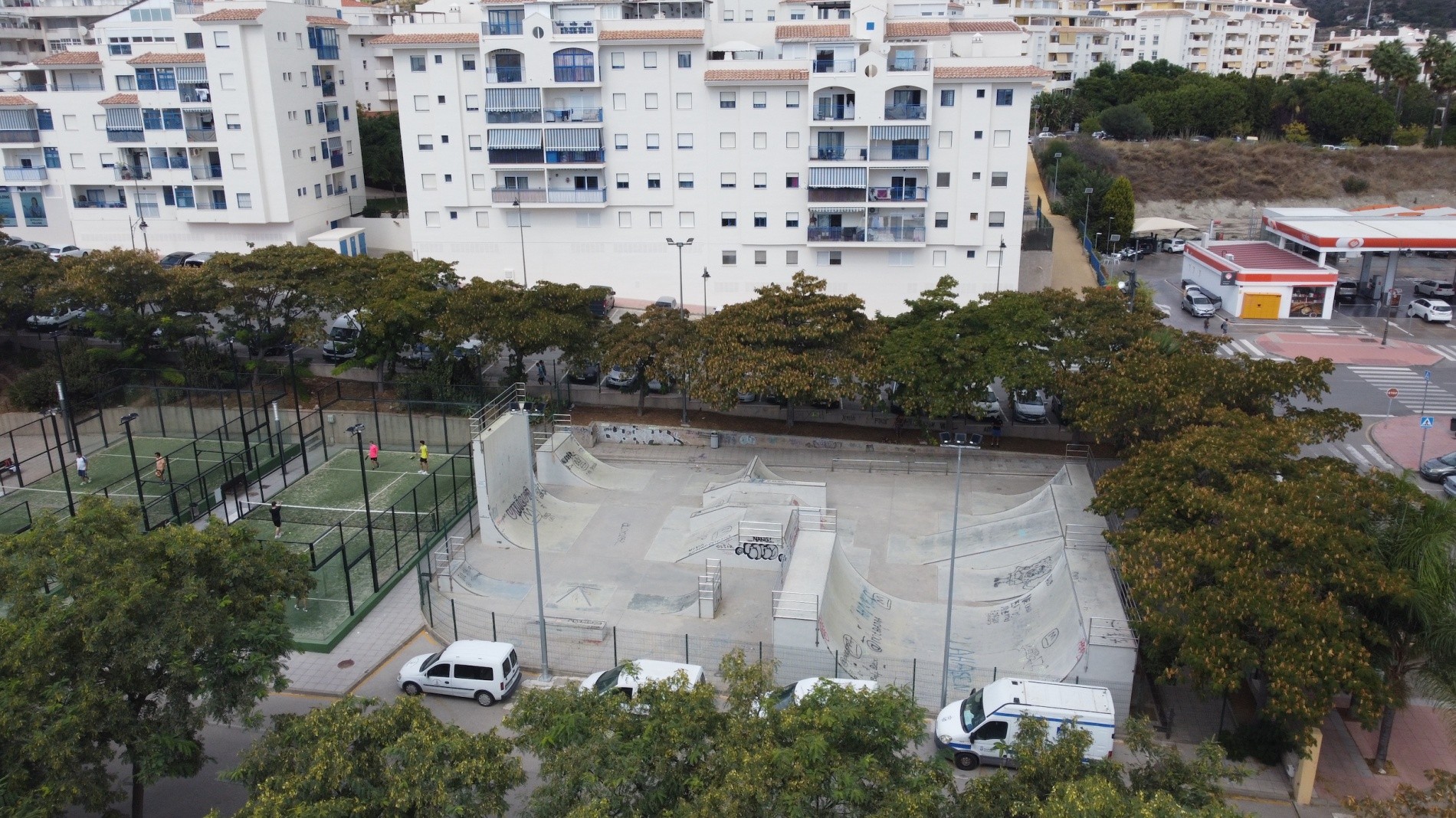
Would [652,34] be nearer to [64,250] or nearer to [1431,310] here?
[64,250]

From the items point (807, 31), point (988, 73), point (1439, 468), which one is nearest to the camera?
point (1439, 468)

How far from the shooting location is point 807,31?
53.4 meters

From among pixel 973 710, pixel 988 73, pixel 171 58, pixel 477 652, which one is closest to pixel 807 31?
pixel 988 73

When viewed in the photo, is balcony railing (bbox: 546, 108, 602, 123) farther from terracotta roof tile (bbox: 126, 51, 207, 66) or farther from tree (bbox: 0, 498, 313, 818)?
tree (bbox: 0, 498, 313, 818)

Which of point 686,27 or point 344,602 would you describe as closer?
point 344,602

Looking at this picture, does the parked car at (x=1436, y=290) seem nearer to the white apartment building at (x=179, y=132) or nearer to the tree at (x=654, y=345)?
the tree at (x=654, y=345)

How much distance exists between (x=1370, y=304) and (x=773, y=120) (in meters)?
36.1

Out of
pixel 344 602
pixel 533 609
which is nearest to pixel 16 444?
pixel 344 602

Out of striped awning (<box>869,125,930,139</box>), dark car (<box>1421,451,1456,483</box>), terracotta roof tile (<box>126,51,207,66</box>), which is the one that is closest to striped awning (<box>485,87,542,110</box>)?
terracotta roof tile (<box>126,51,207,66</box>)

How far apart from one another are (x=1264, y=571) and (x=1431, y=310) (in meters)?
44.1

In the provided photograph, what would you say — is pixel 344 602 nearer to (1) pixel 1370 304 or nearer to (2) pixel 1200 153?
(1) pixel 1370 304

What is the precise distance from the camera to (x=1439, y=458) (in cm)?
3653

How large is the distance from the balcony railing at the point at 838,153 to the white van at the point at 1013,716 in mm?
34605

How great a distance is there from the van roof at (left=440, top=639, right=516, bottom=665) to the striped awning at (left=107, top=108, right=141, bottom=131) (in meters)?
48.0
